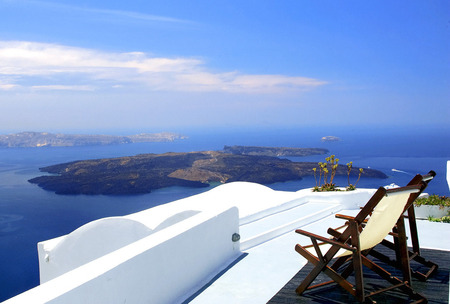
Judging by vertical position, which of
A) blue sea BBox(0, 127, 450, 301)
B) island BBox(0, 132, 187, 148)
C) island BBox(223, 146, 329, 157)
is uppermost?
island BBox(0, 132, 187, 148)

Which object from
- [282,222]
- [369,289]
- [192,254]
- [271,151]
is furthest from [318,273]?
[271,151]

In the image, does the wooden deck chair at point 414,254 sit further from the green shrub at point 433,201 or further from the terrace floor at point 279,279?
the green shrub at point 433,201

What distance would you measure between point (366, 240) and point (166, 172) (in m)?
55.7

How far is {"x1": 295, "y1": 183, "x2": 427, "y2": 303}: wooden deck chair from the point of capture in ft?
8.79

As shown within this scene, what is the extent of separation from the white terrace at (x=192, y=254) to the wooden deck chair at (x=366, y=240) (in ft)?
2.28

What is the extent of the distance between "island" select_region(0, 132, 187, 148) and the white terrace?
2675 inches

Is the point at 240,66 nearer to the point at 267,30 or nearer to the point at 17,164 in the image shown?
the point at 267,30

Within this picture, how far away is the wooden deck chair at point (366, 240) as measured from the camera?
2680 mm

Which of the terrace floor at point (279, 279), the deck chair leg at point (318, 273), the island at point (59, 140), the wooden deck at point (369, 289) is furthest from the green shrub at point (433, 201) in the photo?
the island at point (59, 140)

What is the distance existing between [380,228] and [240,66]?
92376 mm

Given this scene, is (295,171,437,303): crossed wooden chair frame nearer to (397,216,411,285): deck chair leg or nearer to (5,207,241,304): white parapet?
(397,216,411,285): deck chair leg

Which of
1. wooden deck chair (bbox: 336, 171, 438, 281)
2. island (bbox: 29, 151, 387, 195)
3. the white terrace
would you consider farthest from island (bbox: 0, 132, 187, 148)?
wooden deck chair (bbox: 336, 171, 438, 281)

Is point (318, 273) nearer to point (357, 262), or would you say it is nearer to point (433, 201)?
point (357, 262)

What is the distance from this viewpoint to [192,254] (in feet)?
12.2
